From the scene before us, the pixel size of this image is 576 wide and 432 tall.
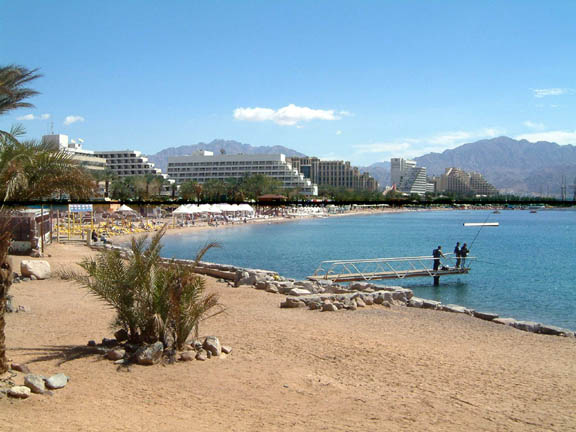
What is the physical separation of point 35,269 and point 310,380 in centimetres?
1185

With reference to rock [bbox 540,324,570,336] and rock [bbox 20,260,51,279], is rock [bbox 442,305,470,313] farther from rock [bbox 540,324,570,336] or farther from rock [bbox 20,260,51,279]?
rock [bbox 20,260,51,279]

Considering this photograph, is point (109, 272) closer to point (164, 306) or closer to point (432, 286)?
point (164, 306)

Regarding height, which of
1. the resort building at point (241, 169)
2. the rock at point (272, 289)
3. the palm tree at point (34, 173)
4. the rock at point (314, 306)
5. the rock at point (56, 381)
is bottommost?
the rock at point (272, 289)

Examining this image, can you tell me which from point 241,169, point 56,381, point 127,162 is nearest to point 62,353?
point 56,381

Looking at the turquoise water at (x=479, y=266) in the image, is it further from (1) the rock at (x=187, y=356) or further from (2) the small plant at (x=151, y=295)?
(1) the rock at (x=187, y=356)

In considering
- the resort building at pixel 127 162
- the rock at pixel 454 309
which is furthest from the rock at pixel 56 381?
the resort building at pixel 127 162

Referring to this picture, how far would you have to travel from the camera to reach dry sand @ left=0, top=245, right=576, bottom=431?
5.73 metres

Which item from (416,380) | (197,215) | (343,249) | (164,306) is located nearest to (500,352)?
A: (416,380)

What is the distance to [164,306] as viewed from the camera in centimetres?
775

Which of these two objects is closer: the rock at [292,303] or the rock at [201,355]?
the rock at [201,355]

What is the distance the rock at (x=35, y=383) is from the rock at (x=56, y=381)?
0.07m

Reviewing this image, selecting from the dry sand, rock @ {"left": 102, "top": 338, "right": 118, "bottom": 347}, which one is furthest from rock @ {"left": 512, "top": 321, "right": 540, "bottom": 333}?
rock @ {"left": 102, "top": 338, "right": 118, "bottom": 347}

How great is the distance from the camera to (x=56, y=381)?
627cm

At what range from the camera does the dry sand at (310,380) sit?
5730 millimetres
